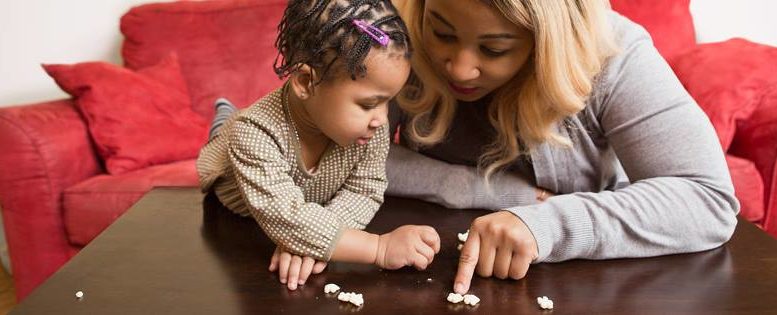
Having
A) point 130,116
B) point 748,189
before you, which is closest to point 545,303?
point 748,189

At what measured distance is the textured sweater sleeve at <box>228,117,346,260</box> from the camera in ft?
2.87

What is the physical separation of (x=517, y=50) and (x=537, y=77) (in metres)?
0.05

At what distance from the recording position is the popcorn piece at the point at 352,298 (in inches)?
30.7

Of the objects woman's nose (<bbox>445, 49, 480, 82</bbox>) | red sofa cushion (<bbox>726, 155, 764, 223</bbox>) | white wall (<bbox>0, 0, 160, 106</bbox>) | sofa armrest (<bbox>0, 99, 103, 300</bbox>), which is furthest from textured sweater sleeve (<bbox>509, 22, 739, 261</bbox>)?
white wall (<bbox>0, 0, 160, 106</bbox>)

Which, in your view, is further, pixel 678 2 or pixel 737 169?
pixel 678 2

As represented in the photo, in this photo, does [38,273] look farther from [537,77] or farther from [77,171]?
[537,77]

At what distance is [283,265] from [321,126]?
0.21 m

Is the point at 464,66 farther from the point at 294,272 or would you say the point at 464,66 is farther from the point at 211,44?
the point at 211,44

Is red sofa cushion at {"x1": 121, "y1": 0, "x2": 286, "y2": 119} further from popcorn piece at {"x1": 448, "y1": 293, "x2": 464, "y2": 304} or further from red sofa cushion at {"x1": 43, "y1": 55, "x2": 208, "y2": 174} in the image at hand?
popcorn piece at {"x1": 448, "y1": 293, "x2": 464, "y2": 304}

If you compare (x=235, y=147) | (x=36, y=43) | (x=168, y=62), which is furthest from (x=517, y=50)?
(x=36, y=43)

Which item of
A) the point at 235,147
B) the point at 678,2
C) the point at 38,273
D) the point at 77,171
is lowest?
the point at 38,273

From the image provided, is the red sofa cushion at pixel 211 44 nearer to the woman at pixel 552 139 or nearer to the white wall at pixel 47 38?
the white wall at pixel 47 38

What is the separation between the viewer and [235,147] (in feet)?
3.12

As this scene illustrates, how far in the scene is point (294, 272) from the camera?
2.77ft
